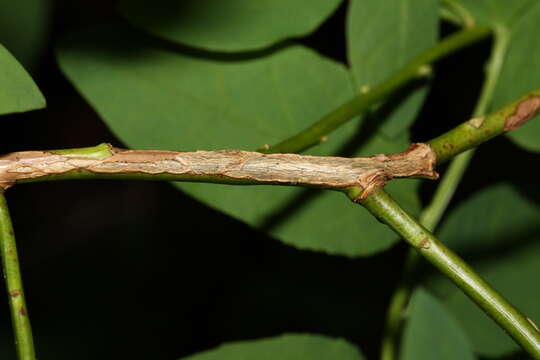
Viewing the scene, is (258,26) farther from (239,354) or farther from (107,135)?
(107,135)

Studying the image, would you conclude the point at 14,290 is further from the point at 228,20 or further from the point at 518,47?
the point at 518,47

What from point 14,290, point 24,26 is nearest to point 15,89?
point 14,290

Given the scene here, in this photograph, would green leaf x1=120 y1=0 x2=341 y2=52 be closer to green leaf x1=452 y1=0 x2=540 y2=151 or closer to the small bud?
the small bud

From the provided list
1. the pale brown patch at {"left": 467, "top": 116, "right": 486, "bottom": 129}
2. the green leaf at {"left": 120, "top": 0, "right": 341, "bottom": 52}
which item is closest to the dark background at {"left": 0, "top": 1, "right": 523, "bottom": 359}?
the green leaf at {"left": 120, "top": 0, "right": 341, "bottom": 52}

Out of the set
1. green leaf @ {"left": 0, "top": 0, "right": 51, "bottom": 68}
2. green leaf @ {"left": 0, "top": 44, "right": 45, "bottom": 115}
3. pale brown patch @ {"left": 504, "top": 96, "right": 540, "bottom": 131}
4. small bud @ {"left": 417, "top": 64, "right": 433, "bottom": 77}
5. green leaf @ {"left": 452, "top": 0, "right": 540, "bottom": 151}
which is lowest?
green leaf @ {"left": 0, "top": 44, "right": 45, "bottom": 115}

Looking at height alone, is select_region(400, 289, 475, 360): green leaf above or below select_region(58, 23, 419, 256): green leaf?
below
